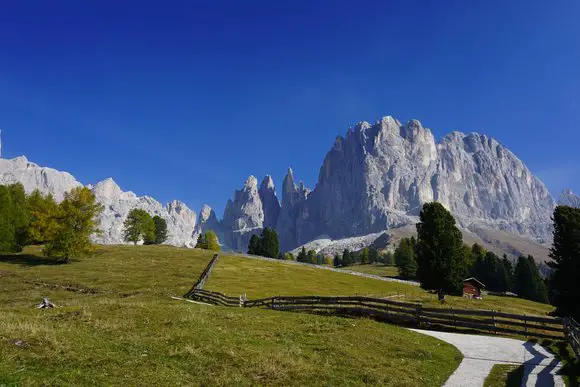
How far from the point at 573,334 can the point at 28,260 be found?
75.4 m

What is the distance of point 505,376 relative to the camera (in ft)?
49.9

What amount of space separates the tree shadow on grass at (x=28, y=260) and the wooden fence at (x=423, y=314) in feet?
127

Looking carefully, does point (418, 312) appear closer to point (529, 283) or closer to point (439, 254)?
point (439, 254)

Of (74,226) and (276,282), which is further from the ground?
(74,226)

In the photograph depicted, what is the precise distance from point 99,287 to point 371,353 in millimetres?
39599

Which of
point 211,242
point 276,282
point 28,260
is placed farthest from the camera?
point 211,242

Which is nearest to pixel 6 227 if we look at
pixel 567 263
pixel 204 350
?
pixel 204 350

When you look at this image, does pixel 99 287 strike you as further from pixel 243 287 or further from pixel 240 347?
pixel 240 347

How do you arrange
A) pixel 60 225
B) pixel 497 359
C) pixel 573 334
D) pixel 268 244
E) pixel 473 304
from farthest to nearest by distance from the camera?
pixel 268 244
pixel 60 225
pixel 473 304
pixel 573 334
pixel 497 359

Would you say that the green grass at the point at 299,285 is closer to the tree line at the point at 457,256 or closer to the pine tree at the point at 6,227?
the tree line at the point at 457,256

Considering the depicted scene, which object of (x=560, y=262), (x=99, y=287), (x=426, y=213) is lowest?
(x=99, y=287)

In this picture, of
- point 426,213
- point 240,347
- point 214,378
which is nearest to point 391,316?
point 240,347

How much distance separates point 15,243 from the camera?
6806cm

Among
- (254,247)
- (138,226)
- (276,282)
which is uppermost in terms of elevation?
(138,226)
